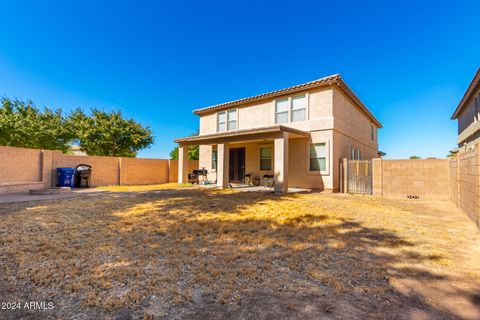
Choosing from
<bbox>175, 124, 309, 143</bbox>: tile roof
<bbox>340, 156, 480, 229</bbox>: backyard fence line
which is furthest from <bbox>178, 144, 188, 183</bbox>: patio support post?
<bbox>340, 156, 480, 229</bbox>: backyard fence line

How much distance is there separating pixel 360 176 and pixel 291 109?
5.26m

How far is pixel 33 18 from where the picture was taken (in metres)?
12.4

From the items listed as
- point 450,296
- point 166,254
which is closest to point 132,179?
point 166,254

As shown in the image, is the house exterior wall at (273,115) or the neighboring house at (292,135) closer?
the neighboring house at (292,135)

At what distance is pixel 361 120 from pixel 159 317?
17.8 meters

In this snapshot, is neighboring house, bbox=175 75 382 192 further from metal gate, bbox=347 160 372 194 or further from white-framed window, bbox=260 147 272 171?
metal gate, bbox=347 160 372 194

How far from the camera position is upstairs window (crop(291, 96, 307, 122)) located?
12461mm

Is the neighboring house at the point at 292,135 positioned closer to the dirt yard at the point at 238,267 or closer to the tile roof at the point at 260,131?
the tile roof at the point at 260,131

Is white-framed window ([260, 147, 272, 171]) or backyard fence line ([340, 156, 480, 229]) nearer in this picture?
backyard fence line ([340, 156, 480, 229])

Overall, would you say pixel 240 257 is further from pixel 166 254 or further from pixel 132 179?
pixel 132 179

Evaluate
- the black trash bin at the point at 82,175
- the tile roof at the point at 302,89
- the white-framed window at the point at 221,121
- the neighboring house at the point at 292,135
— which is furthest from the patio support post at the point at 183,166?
the black trash bin at the point at 82,175

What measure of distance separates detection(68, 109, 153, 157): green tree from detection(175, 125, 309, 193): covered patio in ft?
26.7

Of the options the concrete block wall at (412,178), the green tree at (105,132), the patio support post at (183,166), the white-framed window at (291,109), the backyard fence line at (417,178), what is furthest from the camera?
the green tree at (105,132)

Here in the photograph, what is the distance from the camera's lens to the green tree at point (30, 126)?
1789cm
